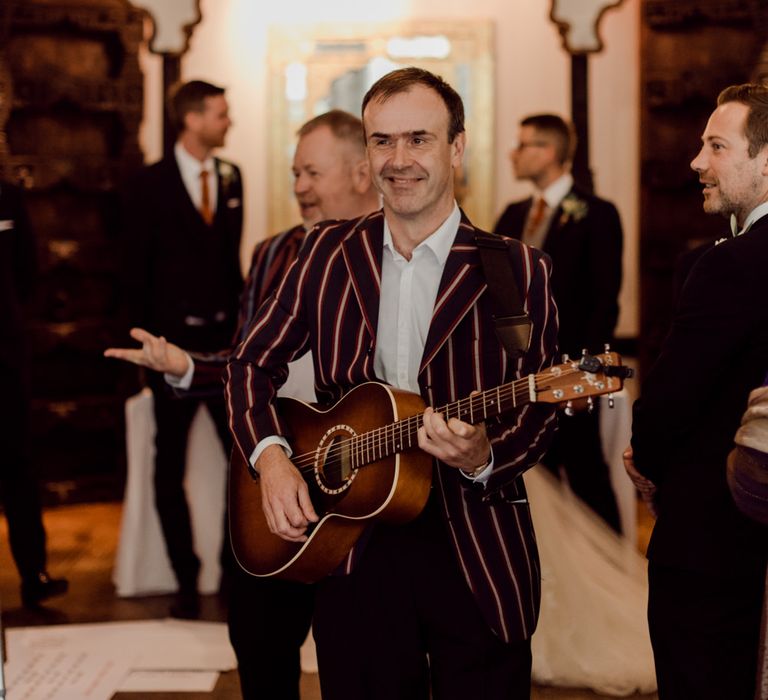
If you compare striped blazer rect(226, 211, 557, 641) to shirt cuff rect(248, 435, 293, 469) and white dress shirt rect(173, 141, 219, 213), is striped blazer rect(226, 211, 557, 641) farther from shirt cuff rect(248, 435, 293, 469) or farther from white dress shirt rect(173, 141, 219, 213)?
white dress shirt rect(173, 141, 219, 213)

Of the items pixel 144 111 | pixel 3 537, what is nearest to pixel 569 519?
pixel 3 537

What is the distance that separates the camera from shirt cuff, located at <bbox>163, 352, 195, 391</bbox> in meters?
2.94

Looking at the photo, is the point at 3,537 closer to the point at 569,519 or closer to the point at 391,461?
the point at 569,519

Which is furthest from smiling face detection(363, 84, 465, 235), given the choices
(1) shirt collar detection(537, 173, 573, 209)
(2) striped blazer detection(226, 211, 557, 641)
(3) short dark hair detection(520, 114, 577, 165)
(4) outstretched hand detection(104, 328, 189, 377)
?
(3) short dark hair detection(520, 114, 577, 165)

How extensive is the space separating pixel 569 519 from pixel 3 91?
12.9 ft

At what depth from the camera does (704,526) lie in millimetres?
2094

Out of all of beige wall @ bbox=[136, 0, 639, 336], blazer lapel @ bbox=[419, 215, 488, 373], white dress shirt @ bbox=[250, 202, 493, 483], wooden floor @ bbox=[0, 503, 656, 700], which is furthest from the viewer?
beige wall @ bbox=[136, 0, 639, 336]

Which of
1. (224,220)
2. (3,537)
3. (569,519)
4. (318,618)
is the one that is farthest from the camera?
(3,537)

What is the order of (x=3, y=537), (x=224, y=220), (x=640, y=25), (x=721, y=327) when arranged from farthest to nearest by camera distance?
(x=640, y=25) → (x=3, y=537) → (x=224, y=220) → (x=721, y=327)

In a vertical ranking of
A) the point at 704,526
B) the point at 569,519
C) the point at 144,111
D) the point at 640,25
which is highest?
the point at 640,25

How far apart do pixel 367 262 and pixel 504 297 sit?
319 mm

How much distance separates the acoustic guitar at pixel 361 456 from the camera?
182 centimetres

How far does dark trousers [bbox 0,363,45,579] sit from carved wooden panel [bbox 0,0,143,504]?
1.94m

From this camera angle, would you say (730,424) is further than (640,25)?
No
